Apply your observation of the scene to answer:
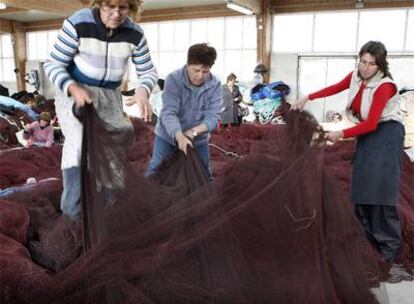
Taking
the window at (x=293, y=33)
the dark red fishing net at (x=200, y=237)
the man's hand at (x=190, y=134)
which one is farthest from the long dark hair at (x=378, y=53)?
the window at (x=293, y=33)

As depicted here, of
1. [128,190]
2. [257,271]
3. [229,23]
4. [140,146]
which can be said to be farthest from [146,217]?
[229,23]

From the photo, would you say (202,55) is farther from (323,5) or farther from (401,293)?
(323,5)

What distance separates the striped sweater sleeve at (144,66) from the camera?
207 cm

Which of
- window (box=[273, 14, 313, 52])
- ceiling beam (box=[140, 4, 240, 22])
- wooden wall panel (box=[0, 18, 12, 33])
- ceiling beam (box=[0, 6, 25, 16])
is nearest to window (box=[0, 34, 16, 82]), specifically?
wooden wall panel (box=[0, 18, 12, 33])

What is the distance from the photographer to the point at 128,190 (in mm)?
1939

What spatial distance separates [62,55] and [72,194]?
642mm

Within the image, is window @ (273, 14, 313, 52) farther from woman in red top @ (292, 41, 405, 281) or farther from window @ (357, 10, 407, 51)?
woman in red top @ (292, 41, 405, 281)

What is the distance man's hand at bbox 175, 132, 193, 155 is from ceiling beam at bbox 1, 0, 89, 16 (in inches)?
276

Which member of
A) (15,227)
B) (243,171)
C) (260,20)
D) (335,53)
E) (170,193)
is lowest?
(15,227)

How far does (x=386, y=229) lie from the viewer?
8.24ft

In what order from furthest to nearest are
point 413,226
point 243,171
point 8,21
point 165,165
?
1. point 8,21
2. point 413,226
3. point 165,165
4. point 243,171

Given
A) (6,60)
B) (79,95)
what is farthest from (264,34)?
(6,60)

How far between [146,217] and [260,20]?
29.5ft

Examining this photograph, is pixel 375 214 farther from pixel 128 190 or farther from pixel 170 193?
pixel 128 190
